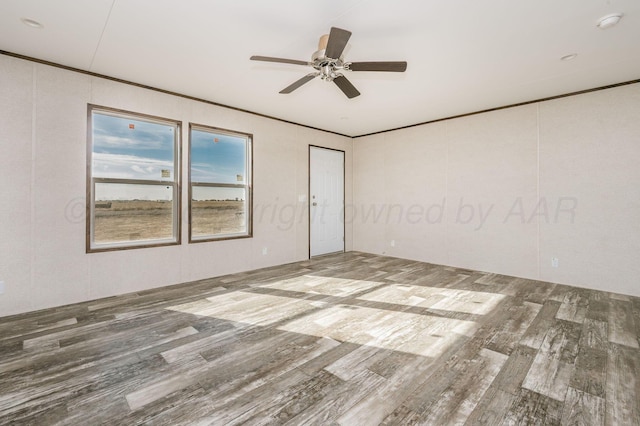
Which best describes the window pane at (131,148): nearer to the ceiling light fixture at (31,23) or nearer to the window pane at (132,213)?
the window pane at (132,213)

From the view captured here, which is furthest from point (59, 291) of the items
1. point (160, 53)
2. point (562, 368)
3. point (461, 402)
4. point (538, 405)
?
point (562, 368)

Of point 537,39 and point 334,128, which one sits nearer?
point 537,39

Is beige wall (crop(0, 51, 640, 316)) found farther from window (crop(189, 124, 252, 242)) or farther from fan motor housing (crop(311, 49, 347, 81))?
fan motor housing (crop(311, 49, 347, 81))

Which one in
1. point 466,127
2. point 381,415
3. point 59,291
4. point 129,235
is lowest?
point 381,415

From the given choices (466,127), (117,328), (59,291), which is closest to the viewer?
(117,328)

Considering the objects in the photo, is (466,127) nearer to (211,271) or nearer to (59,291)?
(211,271)

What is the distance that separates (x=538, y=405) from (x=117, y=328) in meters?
3.36

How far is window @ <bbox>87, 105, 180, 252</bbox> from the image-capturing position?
3562 millimetres

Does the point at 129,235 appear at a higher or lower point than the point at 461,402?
higher

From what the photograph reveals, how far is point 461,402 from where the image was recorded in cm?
171

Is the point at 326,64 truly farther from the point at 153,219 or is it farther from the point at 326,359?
the point at 153,219

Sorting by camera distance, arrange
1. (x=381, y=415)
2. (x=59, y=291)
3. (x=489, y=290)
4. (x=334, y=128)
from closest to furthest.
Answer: (x=381, y=415), (x=59, y=291), (x=489, y=290), (x=334, y=128)

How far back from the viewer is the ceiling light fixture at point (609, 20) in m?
2.35

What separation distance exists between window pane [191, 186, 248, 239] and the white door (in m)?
1.53
